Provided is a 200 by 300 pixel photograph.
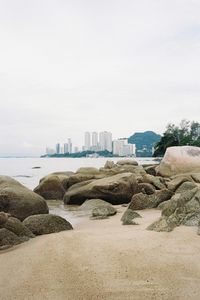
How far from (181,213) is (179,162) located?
12.6 m

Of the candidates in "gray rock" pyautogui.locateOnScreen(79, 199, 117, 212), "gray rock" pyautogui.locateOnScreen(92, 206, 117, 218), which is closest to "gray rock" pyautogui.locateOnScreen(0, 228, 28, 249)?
"gray rock" pyautogui.locateOnScreen(92, 206, 117, 218)

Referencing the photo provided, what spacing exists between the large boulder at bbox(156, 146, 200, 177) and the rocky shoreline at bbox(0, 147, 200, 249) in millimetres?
678

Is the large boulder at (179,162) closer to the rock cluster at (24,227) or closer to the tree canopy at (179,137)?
the rock cluster at (24,227)

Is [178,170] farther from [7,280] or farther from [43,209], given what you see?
[7,280]

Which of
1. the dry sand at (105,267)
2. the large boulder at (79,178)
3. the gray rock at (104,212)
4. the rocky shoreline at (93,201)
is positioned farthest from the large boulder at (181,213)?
the large boulder at (79,178)

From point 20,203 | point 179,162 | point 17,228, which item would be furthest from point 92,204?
point 179,162

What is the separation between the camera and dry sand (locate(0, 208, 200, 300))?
4.04 metres

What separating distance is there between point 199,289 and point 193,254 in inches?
45.1

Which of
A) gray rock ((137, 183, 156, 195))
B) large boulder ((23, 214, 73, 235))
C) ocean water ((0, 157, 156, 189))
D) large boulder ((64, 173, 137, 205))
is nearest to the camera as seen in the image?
large boulder ((23, 214, 73, 235))

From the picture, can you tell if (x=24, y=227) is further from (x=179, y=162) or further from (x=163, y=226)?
(x=179, y=162)

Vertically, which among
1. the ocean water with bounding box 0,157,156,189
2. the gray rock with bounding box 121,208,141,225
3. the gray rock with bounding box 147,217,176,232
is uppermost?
the gray rock with bounding box 147,217,176,232

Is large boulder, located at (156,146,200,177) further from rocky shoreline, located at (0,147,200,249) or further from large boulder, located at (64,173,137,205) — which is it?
large boulder, located at (64,173,137,205)

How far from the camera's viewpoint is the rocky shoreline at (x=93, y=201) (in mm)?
7000

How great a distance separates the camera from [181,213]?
753 centimetres
